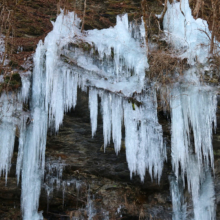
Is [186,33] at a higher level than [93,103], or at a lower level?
higher

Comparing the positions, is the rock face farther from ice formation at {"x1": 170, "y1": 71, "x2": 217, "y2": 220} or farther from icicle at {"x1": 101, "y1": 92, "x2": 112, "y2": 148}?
icicle at {"x1": 101, "y1": 92, "x2": 112, "y2": 148}

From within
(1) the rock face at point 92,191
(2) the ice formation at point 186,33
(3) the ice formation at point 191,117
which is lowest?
(1) the rock face at point 92,191

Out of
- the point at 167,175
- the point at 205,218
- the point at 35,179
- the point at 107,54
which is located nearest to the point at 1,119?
the point at 35,179

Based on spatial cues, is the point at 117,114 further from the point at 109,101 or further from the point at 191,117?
the point at 191,117

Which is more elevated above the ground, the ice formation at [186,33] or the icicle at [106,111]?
the ice formation at [186,33]

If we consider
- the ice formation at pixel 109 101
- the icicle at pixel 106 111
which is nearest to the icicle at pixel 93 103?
the ice formation at pixel 109 101

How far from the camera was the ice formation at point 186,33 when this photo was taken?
4.62 metres

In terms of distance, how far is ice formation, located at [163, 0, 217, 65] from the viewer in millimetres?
4617

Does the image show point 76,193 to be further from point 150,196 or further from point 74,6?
point 74,6

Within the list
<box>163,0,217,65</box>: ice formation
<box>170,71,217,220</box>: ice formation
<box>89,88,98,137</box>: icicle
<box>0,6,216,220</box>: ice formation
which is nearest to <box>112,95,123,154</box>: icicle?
<box>0,6,216,220</box>: ice formation

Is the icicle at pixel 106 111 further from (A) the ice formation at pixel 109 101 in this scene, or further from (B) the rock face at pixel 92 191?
(B) the rock face at pixel 92 191

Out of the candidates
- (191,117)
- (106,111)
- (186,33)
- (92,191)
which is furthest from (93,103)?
(92,191)

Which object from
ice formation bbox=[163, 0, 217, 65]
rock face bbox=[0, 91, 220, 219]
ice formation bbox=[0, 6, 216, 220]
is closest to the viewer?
ice formation bbox=[0, 6, 216, 220]

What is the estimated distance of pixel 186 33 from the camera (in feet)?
16.1
